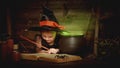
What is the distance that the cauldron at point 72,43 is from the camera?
29.7 ft

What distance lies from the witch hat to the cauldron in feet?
1.59

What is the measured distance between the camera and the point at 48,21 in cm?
937

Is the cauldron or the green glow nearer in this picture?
the cauldron

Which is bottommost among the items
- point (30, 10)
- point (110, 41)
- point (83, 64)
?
point (83, 64)

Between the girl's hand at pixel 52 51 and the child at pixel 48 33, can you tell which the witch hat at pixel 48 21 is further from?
the girl's hand at pixel 52 51

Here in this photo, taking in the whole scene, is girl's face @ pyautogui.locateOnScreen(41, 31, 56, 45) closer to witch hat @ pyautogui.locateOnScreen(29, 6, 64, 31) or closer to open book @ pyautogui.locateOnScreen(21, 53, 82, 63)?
witch hat @ pyautogui.locateOnScreen(29, 6, 64, 31)

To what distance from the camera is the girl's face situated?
32.0 feet

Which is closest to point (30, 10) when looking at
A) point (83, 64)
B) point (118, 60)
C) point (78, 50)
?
point (78, 50)

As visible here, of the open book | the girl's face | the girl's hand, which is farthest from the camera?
the girl's face

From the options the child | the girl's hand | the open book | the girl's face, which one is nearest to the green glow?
the child

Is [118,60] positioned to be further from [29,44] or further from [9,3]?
[9,3]

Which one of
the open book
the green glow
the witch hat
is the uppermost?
the witch hat

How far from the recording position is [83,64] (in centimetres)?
829

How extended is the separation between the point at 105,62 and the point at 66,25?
2212mm
